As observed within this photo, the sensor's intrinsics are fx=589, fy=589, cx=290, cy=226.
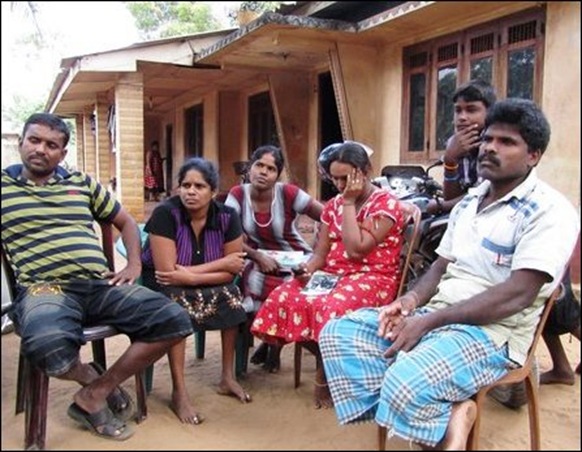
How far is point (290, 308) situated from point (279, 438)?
3.99 ft

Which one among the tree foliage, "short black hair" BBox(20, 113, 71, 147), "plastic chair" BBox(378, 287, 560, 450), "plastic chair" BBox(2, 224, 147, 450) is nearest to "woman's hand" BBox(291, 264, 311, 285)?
"plastic chair" BBox(2, 224, 147, 450)

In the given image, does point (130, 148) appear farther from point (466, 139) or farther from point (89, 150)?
point (466, 139)

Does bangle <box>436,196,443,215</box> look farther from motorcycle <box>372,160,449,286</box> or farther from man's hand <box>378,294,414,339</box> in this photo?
man's hand <box>378,294,414,339</box>

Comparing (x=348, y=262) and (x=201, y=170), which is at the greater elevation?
(x=201, y=170)

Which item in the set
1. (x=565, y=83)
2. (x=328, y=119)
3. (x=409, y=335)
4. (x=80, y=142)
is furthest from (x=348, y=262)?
(x=328, y=119)

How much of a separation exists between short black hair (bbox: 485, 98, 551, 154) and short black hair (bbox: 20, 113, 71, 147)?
120cm

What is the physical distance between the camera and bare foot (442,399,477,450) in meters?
1.33

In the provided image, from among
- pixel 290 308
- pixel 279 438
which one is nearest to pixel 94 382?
pixel 290 308

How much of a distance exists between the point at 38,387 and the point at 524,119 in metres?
1.50

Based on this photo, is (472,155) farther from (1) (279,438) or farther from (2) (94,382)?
(2) (94,382)

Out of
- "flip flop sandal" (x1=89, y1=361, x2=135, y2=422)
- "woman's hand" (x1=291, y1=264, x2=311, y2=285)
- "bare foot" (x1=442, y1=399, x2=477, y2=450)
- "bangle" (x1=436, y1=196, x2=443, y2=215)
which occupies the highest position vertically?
"bangle" (x1=436, y1=196, x2=443, y2=215)

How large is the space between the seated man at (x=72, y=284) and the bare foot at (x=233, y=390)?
1.57ft

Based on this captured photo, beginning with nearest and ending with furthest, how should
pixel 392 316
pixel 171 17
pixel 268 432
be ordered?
pixel 268 432 < pixel 171 17 < pixel 392 316

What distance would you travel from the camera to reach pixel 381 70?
1.73 metres
